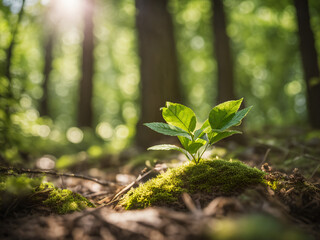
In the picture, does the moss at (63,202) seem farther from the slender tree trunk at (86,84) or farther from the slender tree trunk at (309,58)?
the slender tree trunk at (86,84)

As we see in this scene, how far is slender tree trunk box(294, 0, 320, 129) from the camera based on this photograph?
5.24m

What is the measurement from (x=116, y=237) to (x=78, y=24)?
16326 mm

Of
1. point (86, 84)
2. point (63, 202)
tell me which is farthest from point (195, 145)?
point (86, 84)

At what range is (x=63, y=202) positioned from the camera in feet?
5.50

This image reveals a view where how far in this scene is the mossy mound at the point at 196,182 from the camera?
152 centimetres

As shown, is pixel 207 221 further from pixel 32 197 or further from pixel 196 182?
pixel 32 197

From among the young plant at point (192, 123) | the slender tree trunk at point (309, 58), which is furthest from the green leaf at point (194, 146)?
the slender tree trunk at point (309, 58)

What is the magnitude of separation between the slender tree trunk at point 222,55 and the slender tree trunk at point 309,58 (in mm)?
1763

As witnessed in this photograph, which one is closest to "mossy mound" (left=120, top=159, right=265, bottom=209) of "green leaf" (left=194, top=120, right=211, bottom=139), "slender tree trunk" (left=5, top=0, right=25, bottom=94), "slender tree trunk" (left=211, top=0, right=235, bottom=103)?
"green leaf" (left=194, top=120, right=211, bottom=139)

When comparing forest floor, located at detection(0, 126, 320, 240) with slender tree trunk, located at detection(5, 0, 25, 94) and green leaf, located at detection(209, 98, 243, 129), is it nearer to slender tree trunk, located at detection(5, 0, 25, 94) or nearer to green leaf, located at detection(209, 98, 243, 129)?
green leaf, located at detection(209, 98, 243, 129)

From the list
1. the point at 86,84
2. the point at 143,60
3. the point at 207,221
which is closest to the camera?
the point at 207,221

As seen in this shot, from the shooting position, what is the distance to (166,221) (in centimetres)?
107

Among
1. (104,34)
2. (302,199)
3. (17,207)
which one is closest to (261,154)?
(302,199)

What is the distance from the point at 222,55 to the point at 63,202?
209 inches
